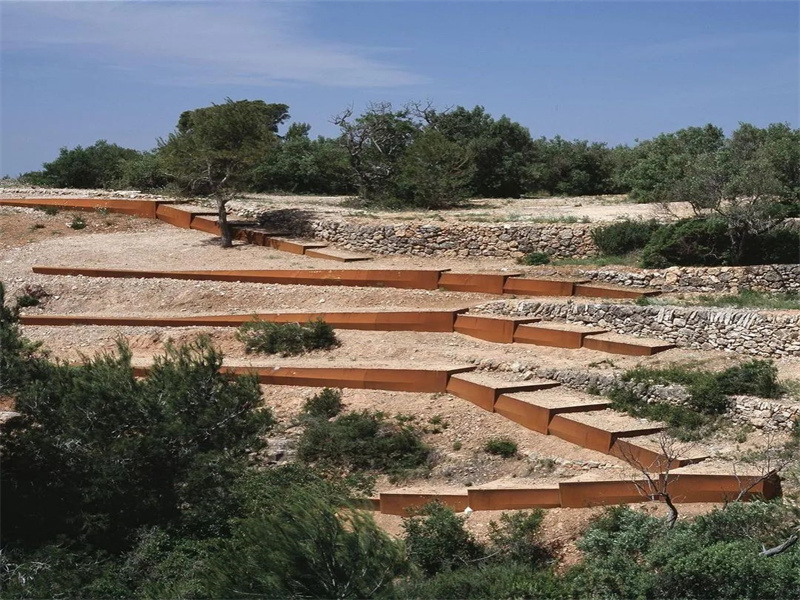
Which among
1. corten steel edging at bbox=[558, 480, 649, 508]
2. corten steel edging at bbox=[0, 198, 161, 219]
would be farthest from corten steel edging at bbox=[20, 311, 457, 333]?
corten steel edging at bbox=[558, 480, 649, 508]

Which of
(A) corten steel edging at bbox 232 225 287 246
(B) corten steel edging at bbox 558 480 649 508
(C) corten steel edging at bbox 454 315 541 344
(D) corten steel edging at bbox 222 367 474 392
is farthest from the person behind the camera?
(A) corten steel edging at bbox 232 225 287 246

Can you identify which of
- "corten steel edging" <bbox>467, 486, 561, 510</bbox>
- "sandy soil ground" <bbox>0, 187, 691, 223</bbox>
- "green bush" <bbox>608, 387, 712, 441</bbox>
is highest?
"sandy soil ground" <bbox>0, 187, 691, 223</bbox>

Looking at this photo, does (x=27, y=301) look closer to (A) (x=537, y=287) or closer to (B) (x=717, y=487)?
(A) (x=537, y=287)

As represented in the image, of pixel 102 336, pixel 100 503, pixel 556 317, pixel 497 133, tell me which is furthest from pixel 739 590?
pixel 497 133

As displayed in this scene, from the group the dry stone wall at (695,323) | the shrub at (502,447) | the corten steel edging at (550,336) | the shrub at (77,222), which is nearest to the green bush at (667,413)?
the shrub at (502,447)

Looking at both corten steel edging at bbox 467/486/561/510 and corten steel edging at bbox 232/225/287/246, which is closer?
corten steel edging at bbox 467/486/561/510

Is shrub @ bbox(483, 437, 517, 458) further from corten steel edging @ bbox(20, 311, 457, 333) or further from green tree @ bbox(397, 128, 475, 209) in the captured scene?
green tree @ bbox(397, 128, 475, 209)

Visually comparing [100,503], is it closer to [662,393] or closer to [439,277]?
[662,393]

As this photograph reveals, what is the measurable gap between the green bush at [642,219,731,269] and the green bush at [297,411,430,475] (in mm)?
8064

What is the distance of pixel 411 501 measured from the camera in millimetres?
16672

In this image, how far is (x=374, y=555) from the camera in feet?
40.1

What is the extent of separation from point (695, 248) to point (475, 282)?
461cm

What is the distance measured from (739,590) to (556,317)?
34.8 feet

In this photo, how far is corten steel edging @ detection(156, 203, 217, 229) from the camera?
31516 mm
